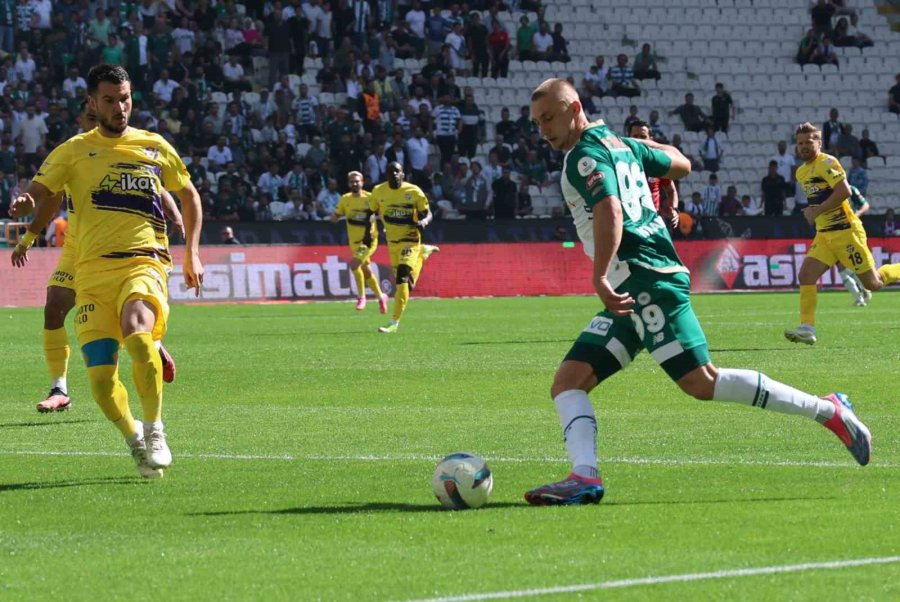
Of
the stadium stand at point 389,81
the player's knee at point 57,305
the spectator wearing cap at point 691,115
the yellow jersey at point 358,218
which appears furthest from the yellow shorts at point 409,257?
the spectator wearing cap at point 691,115

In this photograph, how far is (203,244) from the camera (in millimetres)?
33906

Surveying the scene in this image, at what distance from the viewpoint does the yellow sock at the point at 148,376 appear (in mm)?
9078

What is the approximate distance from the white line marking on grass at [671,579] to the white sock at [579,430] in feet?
6.31

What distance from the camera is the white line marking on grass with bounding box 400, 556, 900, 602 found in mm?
5660

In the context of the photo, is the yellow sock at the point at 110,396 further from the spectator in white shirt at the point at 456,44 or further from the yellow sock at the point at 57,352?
the spectator in white shirt at the point at 456,44

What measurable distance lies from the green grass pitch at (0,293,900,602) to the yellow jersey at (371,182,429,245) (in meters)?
9.93

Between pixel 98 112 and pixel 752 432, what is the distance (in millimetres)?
4586

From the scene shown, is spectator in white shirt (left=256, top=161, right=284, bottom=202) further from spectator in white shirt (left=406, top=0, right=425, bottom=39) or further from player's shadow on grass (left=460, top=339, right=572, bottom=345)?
player's shadow on grass (left=460, top=339, right=572, bottom=345)

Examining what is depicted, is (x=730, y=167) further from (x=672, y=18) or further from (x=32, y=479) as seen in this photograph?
(x=32, y=479)

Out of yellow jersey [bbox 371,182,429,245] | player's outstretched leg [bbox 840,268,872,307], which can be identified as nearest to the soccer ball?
yellow jersey [bbox 371,182,429,245]

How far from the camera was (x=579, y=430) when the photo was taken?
8.05 meters

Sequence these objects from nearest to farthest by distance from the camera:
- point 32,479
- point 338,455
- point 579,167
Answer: point 579,167
point 32,479
point 338,455

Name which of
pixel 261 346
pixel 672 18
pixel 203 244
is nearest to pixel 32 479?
pixel 261 346

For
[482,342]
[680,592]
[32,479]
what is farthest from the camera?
[482,342]
